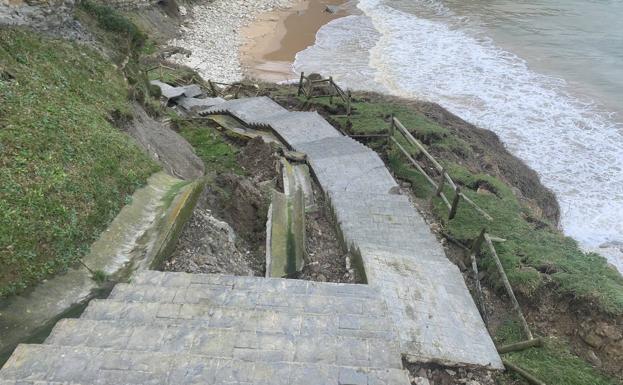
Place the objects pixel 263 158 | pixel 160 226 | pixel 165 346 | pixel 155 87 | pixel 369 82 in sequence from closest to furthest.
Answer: pixel 165 346, pixel 160 226, pixel 263 158, pixel 155 87, pixel 369 82

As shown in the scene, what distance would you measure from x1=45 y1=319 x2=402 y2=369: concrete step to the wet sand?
19.1m

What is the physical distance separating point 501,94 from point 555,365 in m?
16.9

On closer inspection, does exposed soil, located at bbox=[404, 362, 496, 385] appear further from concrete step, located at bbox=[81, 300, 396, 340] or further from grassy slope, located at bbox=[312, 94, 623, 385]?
concrete step, located at bbox=[81, 300, 396, 340]

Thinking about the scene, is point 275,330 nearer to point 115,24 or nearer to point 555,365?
point 555,365

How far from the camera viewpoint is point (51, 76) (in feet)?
25.5

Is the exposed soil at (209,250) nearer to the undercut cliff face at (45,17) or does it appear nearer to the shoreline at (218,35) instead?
the undercut cliff face at (45,17)

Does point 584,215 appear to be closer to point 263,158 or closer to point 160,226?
point 263,158

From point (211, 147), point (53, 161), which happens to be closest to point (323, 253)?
point (53, 161)

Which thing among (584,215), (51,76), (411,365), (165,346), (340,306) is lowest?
(584,215)

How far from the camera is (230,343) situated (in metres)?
3.93

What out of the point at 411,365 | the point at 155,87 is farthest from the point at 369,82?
the point at 411,365

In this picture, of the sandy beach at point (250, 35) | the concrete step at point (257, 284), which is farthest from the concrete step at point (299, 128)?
the sandy beach at point (250, 35)

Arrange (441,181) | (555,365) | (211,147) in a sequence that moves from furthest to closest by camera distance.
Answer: (211,147) → (441,181) → (555,365)

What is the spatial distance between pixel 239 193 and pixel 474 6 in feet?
112
